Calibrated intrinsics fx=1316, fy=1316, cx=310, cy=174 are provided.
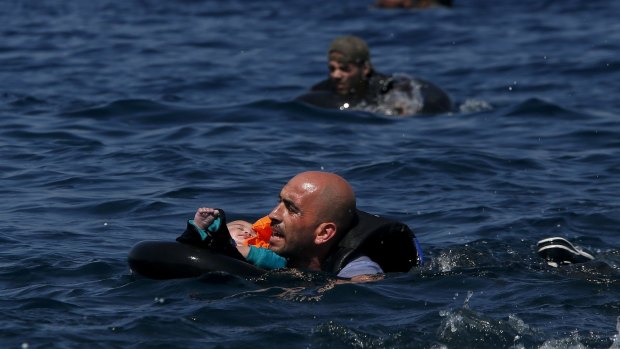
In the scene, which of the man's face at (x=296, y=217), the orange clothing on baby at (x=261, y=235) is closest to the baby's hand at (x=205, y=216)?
the man's face at (x=296, y=217)

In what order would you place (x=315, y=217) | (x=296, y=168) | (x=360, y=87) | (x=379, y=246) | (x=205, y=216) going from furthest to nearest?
(x=360, y=87) → (x=296, y=168) → (x=379, y=246) → (x=315, y=217) → (x=205, y=216)

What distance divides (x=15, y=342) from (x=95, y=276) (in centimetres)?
169

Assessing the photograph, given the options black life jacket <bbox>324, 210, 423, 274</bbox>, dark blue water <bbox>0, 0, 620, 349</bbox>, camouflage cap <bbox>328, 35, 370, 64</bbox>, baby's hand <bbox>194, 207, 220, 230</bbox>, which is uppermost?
baby's hand <bbox>194, 207, 220, 230</bbox>

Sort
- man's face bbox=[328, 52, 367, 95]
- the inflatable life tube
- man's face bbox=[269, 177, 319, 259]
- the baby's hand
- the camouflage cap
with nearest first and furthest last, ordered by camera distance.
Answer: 1. the baby's hand
2. the inflatable life tube
3. man's face bbox=[269, 177, 319, 259]
4. the camouflage cap
5. man's face bbox=[328, 52, 367, 95]

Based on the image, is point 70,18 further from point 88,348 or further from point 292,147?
point 88,348

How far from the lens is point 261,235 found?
9.20 metres

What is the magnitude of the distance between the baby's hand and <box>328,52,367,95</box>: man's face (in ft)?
26.1

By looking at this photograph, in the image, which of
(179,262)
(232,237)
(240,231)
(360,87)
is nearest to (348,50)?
(360,87)

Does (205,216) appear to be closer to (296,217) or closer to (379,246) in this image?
(296,217)

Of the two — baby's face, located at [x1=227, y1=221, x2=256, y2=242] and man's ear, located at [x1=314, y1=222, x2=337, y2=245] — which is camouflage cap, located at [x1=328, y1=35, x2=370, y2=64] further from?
man's ear, located at [x1=314, y1=222, x2=337, y2=245]

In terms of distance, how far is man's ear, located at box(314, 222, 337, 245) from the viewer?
29.0ft

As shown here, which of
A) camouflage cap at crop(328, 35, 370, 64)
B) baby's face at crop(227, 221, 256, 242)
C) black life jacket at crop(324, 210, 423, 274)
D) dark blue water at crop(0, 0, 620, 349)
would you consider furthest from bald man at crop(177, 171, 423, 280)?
camouflage cap at crop(328, 35, 370, 64)

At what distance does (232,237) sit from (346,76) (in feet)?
23.8

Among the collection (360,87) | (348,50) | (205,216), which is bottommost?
(360,87)
